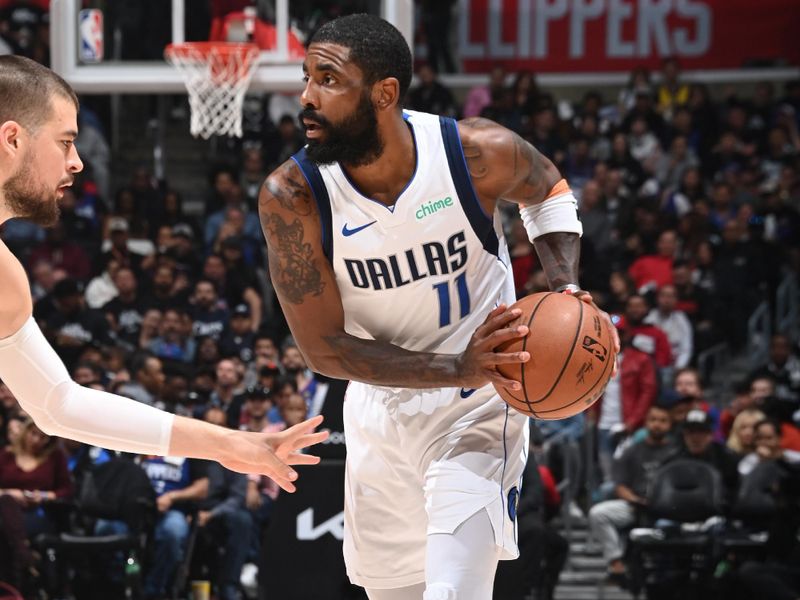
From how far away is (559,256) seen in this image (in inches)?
189

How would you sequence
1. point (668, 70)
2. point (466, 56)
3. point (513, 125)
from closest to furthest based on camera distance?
point (513, 125) → point (668, 70) → point (466, 56)

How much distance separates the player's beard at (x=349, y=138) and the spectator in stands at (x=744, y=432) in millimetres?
6610

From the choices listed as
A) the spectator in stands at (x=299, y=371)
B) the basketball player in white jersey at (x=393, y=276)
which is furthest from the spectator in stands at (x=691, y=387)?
the basketball player in white jersey at (x=393, y=276)

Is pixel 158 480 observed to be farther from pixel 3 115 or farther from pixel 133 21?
pixel 3 115

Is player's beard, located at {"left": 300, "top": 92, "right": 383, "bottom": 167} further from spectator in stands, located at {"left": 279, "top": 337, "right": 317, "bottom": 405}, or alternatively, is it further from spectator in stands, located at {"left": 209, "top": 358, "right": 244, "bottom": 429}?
spectator in stands, located at {"left": 209, "top": 358, "right": 244, "bottom": 429}

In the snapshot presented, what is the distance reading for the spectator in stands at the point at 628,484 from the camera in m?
10.1

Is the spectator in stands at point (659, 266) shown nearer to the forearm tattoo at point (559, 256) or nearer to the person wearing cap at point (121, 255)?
the person wearing cap at point (121, 255)

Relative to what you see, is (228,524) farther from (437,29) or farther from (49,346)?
(437,29)

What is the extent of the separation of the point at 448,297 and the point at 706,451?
19.6ft

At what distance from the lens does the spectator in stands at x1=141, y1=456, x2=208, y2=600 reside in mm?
9367

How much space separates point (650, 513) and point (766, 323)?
4631 mm

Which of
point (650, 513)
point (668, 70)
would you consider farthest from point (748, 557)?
point (668, 70)

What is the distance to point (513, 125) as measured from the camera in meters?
15.9

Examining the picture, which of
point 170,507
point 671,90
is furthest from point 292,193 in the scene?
point 671,90
